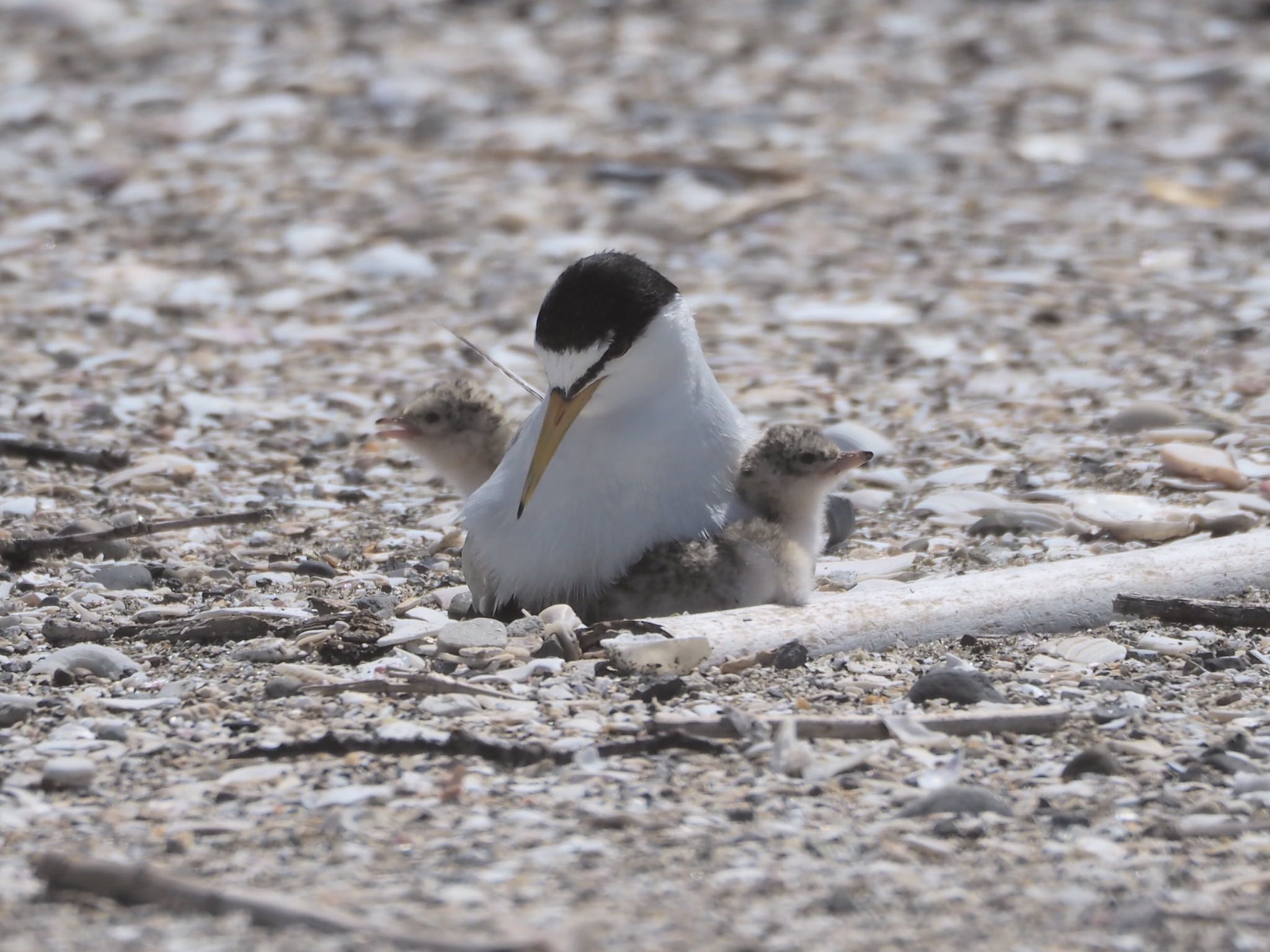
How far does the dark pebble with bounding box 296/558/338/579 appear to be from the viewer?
4.20m

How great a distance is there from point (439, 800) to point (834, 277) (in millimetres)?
4494

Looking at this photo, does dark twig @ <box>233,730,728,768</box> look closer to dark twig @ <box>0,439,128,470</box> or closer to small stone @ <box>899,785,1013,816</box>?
small stone @ <box>899,785,1013,816</box>

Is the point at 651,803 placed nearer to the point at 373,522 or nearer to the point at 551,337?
the point at 551,337

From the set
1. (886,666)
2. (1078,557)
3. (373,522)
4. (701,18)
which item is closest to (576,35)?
(701,18)

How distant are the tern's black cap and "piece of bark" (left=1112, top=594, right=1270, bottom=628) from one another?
1.15 meters

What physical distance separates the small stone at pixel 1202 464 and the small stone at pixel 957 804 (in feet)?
7.10

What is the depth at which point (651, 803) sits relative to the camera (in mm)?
2729

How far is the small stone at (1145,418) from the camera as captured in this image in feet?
16.9

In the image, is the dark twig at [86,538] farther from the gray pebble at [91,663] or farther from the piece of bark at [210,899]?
the piece of bark at [210,899]

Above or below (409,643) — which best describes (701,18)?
above

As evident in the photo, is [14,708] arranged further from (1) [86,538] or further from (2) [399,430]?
(2) [399,430]

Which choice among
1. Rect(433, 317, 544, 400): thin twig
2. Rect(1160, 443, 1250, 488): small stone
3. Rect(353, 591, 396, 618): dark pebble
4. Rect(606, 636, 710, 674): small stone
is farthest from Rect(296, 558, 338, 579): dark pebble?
Rect(1160, 443, 1250, 488): small stone

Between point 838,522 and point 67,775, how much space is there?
221 cm

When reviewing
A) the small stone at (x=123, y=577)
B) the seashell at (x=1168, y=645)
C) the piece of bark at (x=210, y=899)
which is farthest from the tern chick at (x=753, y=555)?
the piece of bark at (x=210, y=899)
